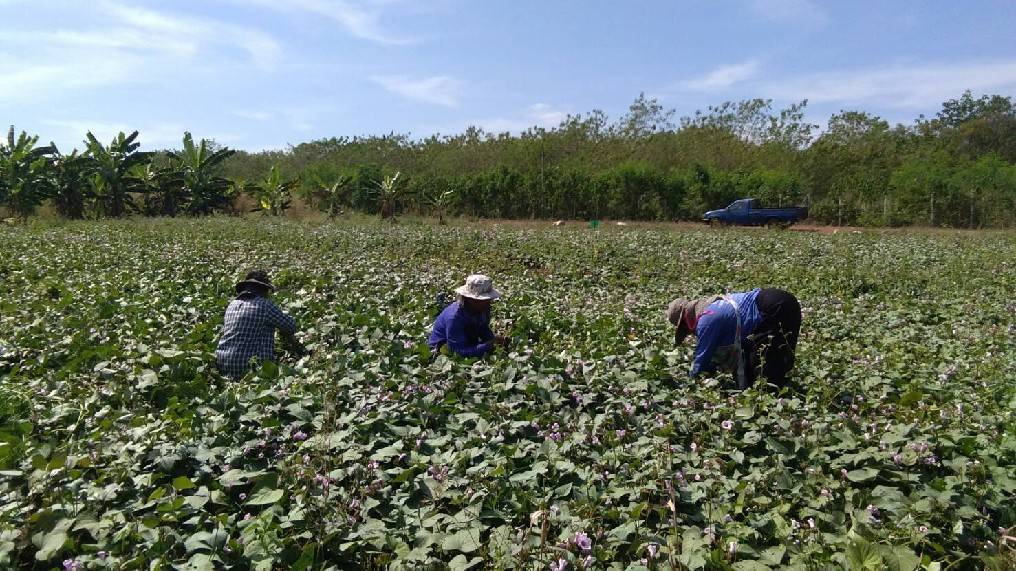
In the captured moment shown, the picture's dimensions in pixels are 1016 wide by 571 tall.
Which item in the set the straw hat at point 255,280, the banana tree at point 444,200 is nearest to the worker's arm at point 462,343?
the straw hat at point 255,280

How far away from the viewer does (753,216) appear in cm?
2742

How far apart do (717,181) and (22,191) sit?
29.5 metres

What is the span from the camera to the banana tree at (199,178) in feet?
95.1

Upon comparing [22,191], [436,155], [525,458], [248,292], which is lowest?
[525,458]

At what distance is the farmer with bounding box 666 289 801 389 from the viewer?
162 inches

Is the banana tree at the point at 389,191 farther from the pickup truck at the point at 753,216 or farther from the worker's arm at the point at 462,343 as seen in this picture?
the worker's arm at the point at 462,343

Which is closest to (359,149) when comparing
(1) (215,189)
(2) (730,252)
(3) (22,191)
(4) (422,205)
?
(4) (422,205)

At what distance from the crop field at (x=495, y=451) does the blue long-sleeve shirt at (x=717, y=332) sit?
0.24 meters

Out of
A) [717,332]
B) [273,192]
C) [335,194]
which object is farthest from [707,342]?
[335,194]

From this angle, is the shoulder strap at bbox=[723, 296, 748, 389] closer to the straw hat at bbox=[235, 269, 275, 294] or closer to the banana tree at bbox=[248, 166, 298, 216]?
the straw hat at bbox=[235, 269, 275, 294]

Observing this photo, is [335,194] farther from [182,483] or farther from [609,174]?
[182,483]

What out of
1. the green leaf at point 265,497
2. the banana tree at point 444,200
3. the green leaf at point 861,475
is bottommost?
the green leaf at point 861,475

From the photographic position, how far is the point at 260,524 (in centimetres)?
229

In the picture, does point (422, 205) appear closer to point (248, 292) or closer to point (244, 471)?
point (248, 292)
